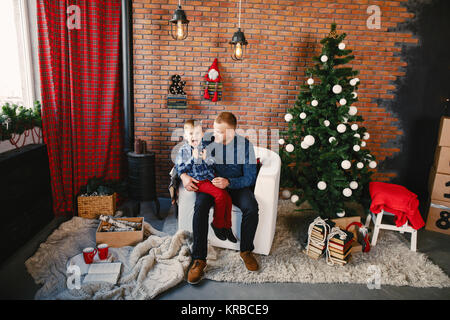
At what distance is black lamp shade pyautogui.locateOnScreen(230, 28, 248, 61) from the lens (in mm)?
3365

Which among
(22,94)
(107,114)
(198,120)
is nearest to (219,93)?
(198,120)

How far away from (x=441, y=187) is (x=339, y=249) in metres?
1.57

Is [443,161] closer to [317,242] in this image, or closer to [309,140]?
[309,140]

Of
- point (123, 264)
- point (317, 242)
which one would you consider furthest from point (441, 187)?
point (123, 264)

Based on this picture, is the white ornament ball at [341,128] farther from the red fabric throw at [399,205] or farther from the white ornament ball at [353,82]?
the red fabric throw at [399,205]

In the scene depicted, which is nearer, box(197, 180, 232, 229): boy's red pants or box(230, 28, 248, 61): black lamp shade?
box(197, 180, 232, 229): boy's red pants

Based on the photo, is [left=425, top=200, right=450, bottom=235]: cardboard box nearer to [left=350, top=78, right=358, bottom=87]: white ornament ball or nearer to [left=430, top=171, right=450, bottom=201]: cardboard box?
[left=430, top=171, right=450, bottom=201]: cardboard box

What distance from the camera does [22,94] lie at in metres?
3.19

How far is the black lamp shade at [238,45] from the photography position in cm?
337

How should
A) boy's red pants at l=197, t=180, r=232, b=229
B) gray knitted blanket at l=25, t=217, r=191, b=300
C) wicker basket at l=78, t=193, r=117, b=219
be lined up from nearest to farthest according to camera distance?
1. gray knitted blanket at l=25, t=217, r=191, b=300
2. boy's red pants at l=197, t=180, r=232, b=229
3. wicker basket at l=78, t=193, r=117, b=219

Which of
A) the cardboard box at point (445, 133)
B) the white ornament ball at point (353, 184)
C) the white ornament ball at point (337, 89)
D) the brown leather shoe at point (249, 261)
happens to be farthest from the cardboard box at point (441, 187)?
the brown leather shoe at point (249, 261)

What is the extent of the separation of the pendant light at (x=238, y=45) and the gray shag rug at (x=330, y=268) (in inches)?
82.0

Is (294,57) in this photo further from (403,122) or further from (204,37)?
(403,122)

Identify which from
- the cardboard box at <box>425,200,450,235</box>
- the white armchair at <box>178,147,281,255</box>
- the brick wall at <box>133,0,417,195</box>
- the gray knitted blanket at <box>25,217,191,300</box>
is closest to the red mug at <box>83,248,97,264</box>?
the gray knitted blanket at <box>25,217,191,300</box>
